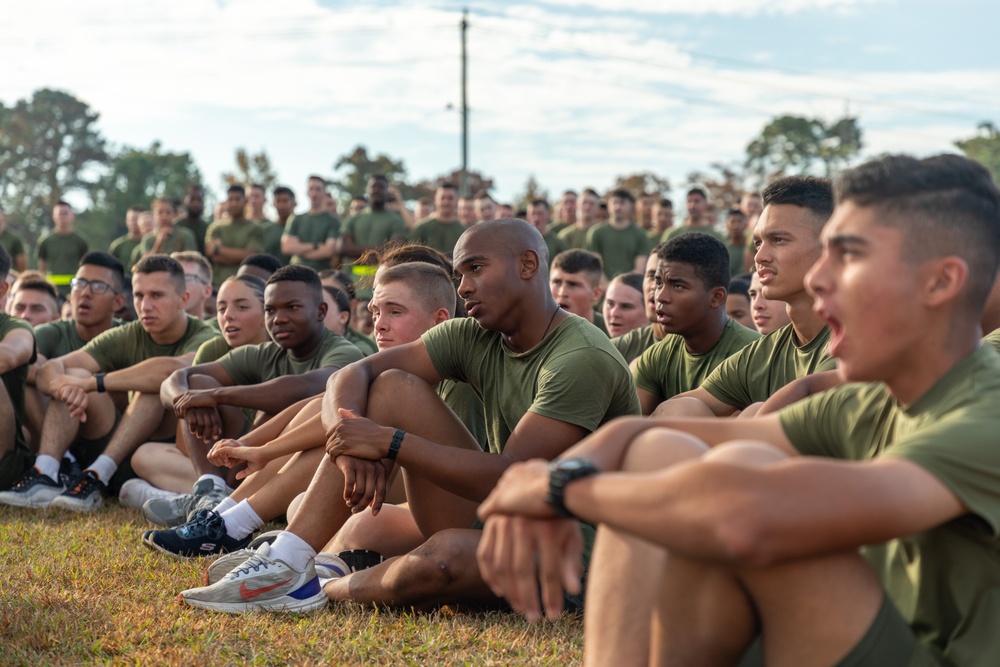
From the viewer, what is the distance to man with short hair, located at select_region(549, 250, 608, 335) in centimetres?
791

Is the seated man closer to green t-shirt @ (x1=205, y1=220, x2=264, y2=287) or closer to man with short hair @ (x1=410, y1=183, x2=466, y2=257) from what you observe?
man with short hair @ (x1=410, y1=183, x2=466, y2=257)

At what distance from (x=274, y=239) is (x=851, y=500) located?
532 inches

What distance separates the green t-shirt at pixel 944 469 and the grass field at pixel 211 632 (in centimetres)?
157

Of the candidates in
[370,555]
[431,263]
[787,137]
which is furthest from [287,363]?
[787,137]

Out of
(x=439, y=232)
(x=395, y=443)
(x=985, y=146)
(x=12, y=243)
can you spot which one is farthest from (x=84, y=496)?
A: (x=985, y=146)

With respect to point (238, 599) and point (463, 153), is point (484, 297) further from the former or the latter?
point (463, 153)

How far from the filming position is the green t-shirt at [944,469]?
2.20m

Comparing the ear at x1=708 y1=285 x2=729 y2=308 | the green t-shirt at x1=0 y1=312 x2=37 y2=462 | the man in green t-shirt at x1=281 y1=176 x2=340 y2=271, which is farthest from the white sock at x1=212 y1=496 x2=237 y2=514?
the man in green t-shirt at x1=281 y1=176 x2=340 y2=271

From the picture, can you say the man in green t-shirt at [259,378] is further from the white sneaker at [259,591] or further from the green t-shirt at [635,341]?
the green t-shirt at [635,341]

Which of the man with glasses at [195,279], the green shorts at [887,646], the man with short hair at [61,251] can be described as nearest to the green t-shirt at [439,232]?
the man with glasses at [195,279]

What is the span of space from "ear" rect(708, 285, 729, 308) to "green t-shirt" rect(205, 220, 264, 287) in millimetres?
9750

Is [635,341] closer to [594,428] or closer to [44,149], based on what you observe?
[594,428]

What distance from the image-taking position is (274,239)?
1489 cm

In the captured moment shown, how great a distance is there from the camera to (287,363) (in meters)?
6.95
